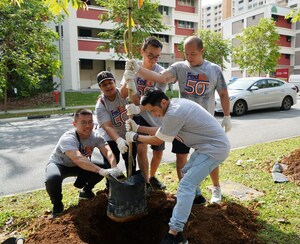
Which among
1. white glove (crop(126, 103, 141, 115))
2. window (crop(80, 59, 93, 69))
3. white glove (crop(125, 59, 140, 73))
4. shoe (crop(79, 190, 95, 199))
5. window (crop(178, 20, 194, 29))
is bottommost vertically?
shoe (crop(79, 190, 95, 199))

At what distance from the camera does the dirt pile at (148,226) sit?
264 centimetres

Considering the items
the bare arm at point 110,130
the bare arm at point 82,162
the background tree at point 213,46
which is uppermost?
the background tree at point 213,46

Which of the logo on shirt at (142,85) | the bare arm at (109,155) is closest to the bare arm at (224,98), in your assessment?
the logo on shirt at (142,85)

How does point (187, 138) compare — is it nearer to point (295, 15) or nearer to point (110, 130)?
point (110, 130)

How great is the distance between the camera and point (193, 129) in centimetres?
261

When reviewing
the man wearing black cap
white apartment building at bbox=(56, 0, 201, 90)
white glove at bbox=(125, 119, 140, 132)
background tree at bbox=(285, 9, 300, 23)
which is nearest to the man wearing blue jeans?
white glove at bbox=(125, 119, 140, 132)

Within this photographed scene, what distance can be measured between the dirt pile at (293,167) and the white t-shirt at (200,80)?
1.73 metres

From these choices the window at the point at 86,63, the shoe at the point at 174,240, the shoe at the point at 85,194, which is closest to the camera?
the shoe at the point at 174,240

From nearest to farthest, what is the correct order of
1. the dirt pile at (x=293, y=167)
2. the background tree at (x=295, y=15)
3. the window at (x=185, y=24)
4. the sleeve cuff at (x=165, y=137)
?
the sleeve cuff at (x=165, y=137), the dirt pile at (x=293, y=167), the background tree at (x=295, y=15), the window at (x=185, y=24)

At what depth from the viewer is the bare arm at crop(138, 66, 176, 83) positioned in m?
3.26

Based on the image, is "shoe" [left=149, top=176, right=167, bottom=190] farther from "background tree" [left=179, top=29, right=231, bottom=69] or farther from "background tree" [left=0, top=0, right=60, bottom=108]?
"background tree" [left=179, top=29, right=231, bottom=69]

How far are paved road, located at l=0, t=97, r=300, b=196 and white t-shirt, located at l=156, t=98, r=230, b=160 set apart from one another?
2767 millimetres

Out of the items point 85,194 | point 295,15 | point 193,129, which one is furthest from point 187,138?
point 295,15

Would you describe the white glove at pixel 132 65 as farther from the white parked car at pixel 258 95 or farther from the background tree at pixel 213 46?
the background tree at pixel 213 46
